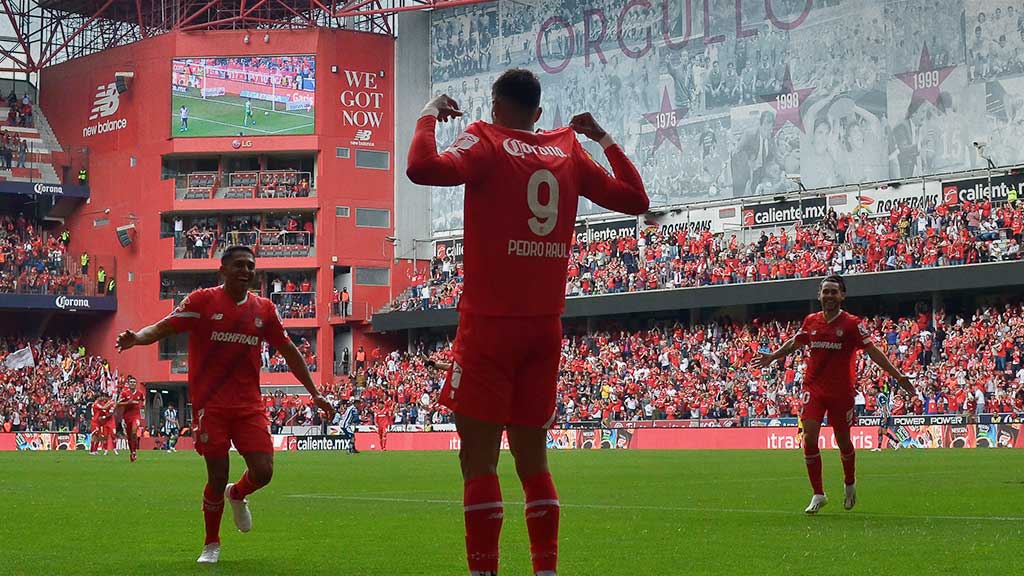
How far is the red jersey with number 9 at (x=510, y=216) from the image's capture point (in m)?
7.90

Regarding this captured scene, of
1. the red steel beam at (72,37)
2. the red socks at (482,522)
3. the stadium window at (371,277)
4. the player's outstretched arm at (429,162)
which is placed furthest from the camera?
the red steel beam at (72,37)

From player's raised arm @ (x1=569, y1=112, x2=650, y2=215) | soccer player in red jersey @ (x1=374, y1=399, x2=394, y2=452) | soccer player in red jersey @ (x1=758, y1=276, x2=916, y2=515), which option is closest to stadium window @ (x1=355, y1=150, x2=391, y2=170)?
soccer player in red jersey @ (x1=374, y1=399, x2=394, y2=452)

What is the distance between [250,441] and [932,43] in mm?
47277

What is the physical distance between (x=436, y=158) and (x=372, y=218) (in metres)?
66.9

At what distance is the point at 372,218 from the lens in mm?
74125

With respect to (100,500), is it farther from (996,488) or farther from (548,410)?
(548,410)

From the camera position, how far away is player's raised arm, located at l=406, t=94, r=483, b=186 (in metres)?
7.59

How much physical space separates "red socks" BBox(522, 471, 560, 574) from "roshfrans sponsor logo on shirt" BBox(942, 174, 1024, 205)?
47.5m

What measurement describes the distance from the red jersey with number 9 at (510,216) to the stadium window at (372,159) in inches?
2596

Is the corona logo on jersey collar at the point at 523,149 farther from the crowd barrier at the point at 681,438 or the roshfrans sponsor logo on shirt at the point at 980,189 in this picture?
the roshfrans sponsor logo on shirt at the point at 980,189

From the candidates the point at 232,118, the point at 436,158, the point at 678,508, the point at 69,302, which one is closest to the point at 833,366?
the point at 678,508

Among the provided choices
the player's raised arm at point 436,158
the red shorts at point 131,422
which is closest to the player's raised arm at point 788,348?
the player's raised arm at point 436,158

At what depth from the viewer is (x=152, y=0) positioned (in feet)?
243

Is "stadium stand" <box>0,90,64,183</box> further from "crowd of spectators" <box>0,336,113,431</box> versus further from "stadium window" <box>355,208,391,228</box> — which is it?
"stadium window" <box>355,208,391,228</box>
